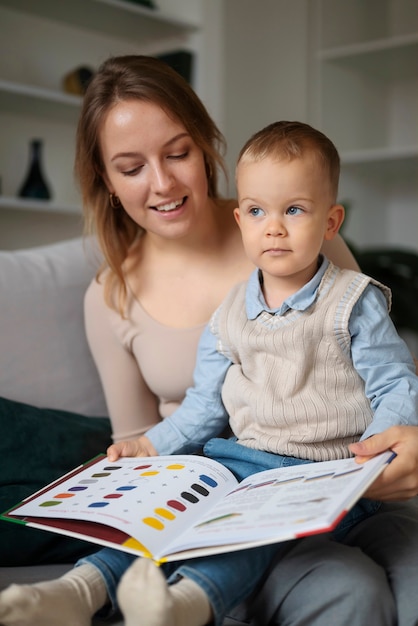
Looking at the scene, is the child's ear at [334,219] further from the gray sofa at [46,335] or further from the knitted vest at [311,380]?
the gray sofa at [46,335]

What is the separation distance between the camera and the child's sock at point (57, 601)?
2.75 feet

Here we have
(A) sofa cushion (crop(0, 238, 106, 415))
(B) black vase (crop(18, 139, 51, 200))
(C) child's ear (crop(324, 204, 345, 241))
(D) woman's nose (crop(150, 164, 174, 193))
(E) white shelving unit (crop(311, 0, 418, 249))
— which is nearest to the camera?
(C) child's ear (crop(324, 204, 345, 241))

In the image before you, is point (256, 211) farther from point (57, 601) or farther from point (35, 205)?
point (35, 205)

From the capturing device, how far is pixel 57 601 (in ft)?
2.90

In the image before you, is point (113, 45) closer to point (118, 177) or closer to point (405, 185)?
point (405, 185)

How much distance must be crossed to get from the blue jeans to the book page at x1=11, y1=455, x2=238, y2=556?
0.05m

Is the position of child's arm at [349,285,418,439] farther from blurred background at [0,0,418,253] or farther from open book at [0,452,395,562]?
blurred background at [0,0,418,253]

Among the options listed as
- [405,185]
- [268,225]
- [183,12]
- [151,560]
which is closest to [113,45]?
[183,12]

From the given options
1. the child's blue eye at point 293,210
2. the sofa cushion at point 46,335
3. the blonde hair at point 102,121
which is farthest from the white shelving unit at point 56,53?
the child's blue eye at point 293,210

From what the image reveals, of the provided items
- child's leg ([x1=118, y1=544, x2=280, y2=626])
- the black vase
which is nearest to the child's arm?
child's leg ([x1=118, y1=544, x2=280, y2=626])

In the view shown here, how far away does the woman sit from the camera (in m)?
0.95

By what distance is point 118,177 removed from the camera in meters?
1.42

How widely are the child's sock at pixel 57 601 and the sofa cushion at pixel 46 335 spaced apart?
60 centimetres

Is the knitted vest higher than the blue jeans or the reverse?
higher
